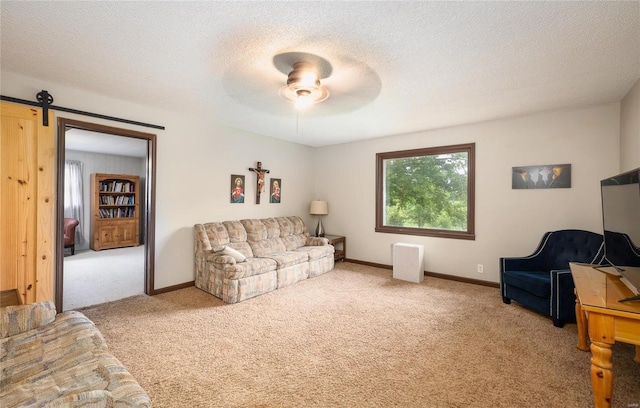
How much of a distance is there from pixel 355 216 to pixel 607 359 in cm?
425

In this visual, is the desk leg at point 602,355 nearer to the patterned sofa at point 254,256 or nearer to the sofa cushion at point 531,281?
the sofa cushion at point 531,281

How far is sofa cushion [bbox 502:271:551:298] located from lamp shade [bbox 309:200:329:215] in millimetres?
3342

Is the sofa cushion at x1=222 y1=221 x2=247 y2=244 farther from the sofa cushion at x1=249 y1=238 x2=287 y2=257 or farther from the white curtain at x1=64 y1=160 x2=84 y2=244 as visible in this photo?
the white curtain at x1=64 y1=160 x2=84 y2=244

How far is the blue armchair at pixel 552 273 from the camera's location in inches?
110

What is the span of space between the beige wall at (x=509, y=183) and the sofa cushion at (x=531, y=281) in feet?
2.44

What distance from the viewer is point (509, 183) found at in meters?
4.03

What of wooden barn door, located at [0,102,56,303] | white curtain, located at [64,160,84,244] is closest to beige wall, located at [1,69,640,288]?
wooden barn door, located at [0,102,56,303]

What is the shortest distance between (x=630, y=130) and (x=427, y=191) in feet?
8.05

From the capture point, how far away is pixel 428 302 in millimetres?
3541

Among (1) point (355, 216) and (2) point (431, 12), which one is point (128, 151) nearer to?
(1) point (355, 216)

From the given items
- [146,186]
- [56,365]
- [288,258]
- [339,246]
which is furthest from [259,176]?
[56,365]

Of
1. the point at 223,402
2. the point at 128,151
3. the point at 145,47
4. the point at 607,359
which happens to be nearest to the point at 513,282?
the point at 607,359

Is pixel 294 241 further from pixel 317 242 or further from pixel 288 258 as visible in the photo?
pixel 288 258

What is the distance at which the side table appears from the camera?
564cm
